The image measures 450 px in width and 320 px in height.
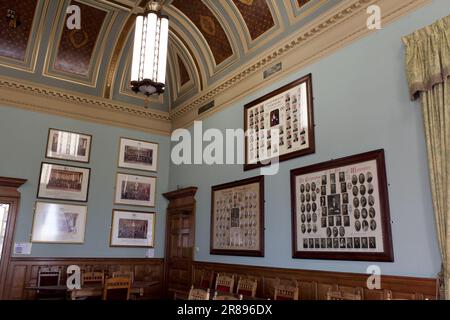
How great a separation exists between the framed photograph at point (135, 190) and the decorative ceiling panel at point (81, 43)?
320cm

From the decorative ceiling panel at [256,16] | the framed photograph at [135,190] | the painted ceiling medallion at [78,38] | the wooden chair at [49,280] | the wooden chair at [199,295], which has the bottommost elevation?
the wooden chair at [49,280]

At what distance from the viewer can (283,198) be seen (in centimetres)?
683

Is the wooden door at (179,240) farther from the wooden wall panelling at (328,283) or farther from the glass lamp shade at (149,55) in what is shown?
the glass lamp shade at (149,55)

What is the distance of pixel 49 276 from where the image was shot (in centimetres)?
882

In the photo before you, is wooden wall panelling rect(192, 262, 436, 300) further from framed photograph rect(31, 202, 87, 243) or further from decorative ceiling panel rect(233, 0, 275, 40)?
decorative ceiling panel rect(233, 0, 275, 40)

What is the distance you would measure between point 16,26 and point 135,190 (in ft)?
16.8

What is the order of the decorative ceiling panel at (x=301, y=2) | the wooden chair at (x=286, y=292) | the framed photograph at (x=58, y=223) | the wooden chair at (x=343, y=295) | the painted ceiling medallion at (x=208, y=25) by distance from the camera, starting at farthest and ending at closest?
1. the framed photograph at (x=58, y=223)
2. the painted ceiling medallion at (x=208, y=25)
3. the decorative ceiling panel at (x=301, y=2)
4. the wooden chair at (x=286, y=292)
5. the wooden chair at (x=343, y=295)

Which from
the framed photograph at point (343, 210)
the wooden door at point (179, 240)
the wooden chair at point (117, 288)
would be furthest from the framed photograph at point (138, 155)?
the framed photograph at point (343, 210)

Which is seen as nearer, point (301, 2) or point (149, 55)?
point (149, 55)

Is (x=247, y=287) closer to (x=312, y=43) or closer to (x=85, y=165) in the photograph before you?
(x=312, y=43)

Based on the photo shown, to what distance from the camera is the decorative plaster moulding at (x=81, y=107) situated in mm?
9312

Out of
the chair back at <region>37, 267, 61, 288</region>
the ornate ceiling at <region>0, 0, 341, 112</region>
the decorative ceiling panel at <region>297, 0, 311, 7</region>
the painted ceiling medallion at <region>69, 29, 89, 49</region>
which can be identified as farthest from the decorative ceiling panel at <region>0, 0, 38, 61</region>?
the decorative ceiling panel at <region>297, 0, 311, 7</region>

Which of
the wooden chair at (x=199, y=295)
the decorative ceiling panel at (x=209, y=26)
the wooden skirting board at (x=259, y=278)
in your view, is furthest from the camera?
the decorative ceiling panel at (x=209, y=26)

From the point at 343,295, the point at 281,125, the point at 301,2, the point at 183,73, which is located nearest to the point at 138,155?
the point at 183,73
